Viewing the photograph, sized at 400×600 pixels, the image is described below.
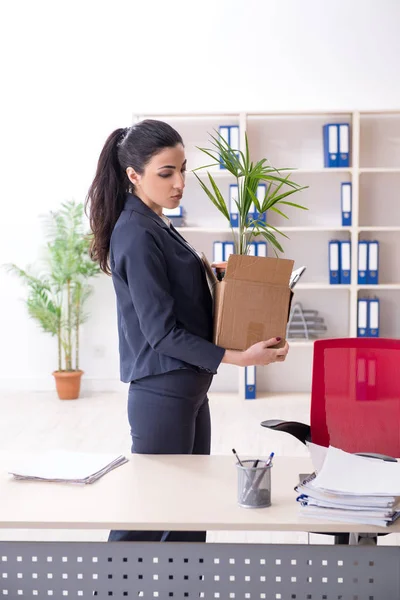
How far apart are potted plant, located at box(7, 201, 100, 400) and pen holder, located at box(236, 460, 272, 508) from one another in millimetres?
4118

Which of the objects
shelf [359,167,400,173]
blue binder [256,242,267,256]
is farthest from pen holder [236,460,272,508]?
shelf [359,167,400,173]

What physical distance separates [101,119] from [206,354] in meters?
4.20

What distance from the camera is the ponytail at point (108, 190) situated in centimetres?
222

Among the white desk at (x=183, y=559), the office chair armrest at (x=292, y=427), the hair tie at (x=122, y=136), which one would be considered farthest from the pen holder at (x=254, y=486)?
the hair tie at (x=122, y=136)

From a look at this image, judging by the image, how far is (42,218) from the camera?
19.7 ft

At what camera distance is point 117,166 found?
224 centimetres

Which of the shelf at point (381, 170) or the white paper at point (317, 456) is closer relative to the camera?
the white paper at point (317, 456)

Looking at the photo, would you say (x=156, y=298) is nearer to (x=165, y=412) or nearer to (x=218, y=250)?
(x=165, y=412)

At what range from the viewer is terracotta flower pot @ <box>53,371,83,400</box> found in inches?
227

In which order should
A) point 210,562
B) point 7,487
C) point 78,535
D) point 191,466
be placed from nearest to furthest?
point 210,562 < point 7,487 < point 191,466 < point 78,535

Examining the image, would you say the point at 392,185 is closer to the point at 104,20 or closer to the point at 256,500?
the point at 104,20

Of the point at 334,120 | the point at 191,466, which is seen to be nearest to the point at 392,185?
the point at 334,120

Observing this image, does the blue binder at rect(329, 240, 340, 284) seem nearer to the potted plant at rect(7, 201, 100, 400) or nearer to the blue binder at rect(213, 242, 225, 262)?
the blue binder at rect(213, 242, 225, 262)

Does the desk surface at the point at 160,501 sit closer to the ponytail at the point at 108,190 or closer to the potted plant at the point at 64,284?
the ponytail at the point at 108,190
